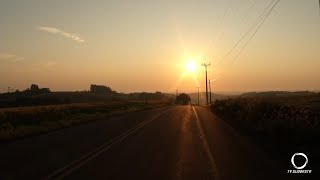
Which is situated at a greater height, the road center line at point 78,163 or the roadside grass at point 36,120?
the roadside grass at point 36,120

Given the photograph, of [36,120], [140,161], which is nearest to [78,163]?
[140,161]

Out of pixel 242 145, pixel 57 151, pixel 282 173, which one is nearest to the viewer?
pixel 282 173

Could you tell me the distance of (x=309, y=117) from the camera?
21.8 m

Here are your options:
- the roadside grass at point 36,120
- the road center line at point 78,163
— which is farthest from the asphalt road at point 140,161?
the roadside grass at point 36,120

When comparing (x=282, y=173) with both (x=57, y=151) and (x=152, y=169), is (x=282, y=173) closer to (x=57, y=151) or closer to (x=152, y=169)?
(x=152, y=169)

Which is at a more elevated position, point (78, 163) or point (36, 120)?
point (36, 120)

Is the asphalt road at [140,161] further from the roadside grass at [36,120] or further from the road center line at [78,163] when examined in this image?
the roadside grass at [36,120]

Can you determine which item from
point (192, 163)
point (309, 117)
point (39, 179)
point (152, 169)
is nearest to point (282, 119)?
point (309, 117)

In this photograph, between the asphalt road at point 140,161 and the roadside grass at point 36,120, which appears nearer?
the asphalt road at point 140,161

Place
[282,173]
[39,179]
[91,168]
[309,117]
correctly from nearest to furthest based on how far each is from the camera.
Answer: [39,179]
[282,173]
[91,168]
[309,117]

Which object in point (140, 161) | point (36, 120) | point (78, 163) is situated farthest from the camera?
point (36, 120)

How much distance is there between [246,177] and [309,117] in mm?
12233

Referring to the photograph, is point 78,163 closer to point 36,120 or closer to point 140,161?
point 140,161

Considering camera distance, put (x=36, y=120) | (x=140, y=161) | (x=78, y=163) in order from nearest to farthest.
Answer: (x=78, y=163) → (x=140, y=161) → (x=36, y=120)
